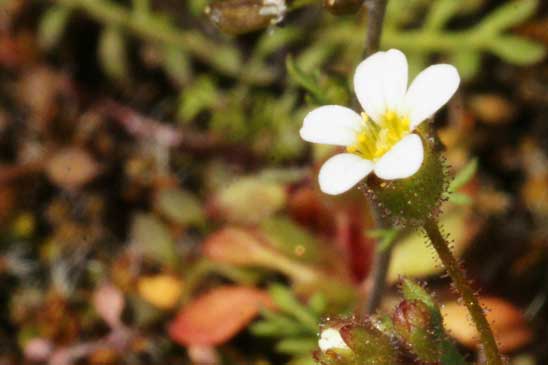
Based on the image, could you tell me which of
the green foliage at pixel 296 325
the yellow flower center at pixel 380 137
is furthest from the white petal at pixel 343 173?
the green foliage at pixel 296 325

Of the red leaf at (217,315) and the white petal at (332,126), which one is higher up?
the red leaf at (217,315)

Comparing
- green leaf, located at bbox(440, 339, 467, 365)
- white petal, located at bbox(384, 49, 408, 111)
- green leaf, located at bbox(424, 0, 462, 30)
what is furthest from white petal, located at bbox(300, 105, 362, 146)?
green leaf, located at bbox(424, 0, 462, 30)

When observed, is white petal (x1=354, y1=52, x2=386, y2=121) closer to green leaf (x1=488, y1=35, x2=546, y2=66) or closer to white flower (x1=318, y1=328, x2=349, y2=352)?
white flower (x1=318, y1=328, x2=349, y2=352)

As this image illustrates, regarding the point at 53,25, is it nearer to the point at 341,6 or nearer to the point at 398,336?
the point at 341,6

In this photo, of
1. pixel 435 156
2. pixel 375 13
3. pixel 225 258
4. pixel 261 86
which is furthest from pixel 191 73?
pixel 435 156

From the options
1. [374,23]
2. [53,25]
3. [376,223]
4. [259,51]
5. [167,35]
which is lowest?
[376,223]

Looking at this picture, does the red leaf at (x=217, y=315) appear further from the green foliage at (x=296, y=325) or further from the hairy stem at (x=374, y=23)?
the hairy stem at (x=374, y=23)

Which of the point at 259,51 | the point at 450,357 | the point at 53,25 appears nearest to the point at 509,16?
the point at 259,51
